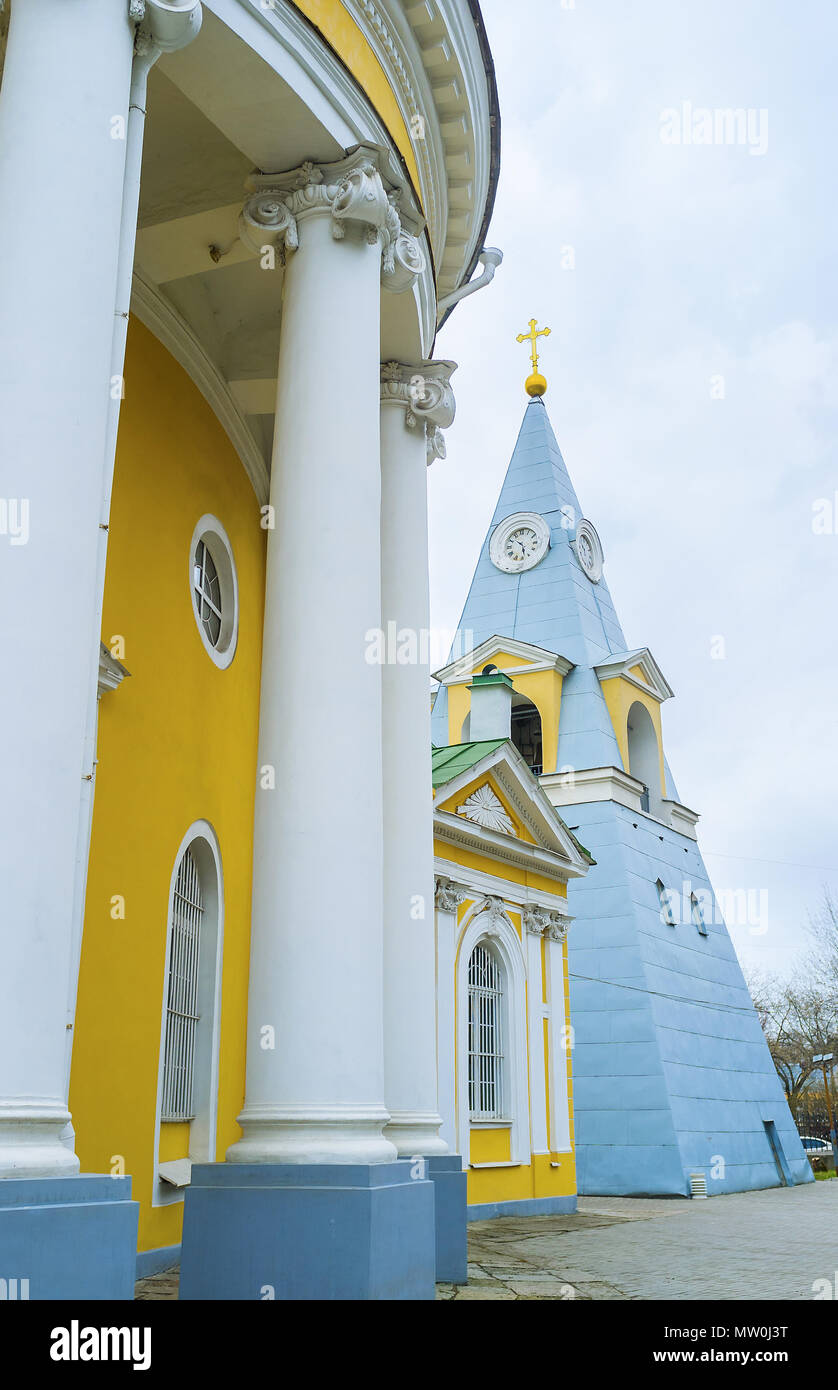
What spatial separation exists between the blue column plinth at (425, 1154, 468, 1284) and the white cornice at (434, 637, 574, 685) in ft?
57.7

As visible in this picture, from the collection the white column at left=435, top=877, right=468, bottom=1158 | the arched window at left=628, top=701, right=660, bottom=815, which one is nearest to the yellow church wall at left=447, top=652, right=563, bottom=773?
the arched window at left=628, top=701, right=660, bottom=815

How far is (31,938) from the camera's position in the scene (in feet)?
13.3

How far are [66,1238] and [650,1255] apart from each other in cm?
792

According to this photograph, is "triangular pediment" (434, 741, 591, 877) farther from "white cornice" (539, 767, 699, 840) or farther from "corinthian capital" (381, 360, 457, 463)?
"corinthian capital" (381, 360, 457, 463)

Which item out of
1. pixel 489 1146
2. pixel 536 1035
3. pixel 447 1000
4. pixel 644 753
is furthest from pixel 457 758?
pixel 644 753

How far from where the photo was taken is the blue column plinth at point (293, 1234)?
17.9ft

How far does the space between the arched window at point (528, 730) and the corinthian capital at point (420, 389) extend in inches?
670

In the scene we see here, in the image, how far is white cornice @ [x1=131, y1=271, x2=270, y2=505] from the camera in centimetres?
889

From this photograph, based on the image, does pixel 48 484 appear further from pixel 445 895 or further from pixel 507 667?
pixel 507 667

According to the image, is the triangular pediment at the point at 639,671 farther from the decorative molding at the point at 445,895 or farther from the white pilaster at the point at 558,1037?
the decorative molding at the point at 445,895

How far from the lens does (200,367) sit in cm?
979

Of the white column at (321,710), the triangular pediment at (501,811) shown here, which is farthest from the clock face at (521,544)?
the white column at (321,710)

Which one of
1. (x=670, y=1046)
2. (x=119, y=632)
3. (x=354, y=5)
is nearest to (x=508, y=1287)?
(x=119, y=632)
